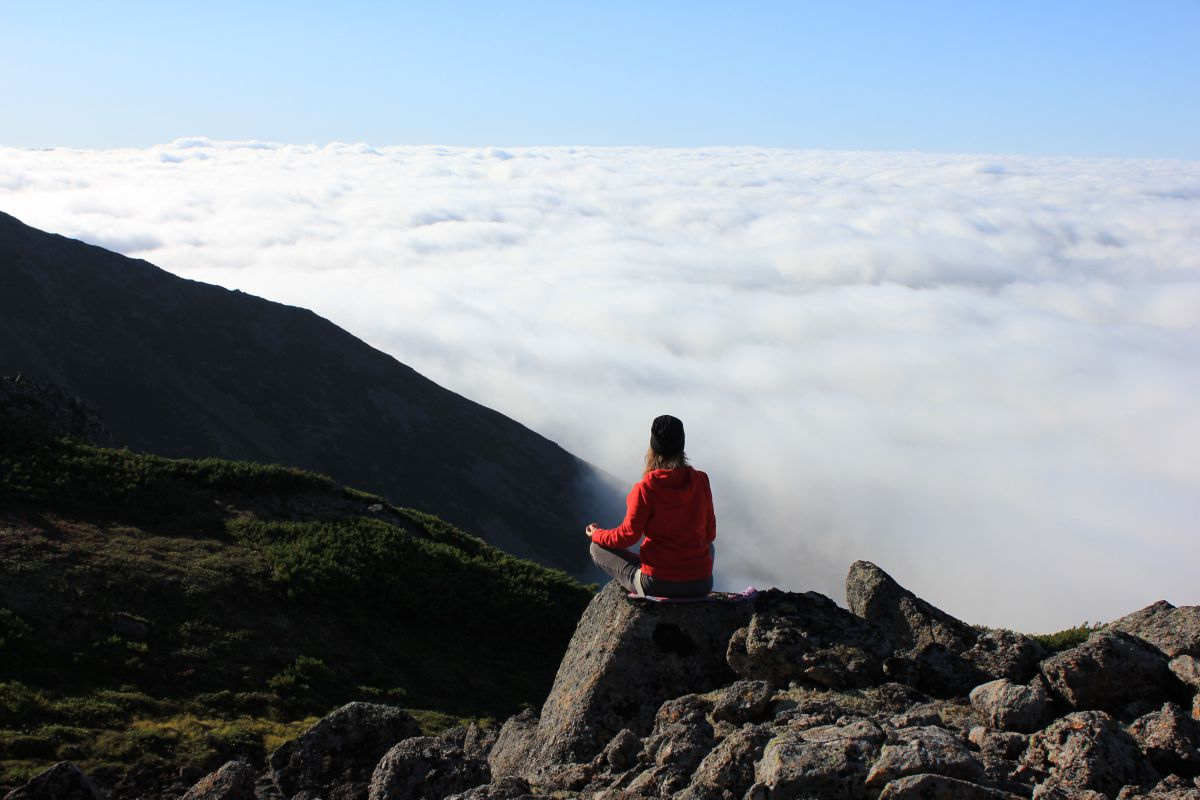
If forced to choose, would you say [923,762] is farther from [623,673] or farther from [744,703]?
[623,673]

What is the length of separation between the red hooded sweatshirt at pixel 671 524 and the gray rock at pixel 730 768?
329 cm

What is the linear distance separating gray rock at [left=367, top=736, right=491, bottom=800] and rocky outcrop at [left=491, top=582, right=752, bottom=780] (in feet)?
3.15

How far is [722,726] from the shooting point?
963 cm

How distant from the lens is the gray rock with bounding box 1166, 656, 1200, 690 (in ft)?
29.3

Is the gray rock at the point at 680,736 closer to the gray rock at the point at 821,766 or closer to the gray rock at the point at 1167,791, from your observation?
the gray rock at the point at 821,766

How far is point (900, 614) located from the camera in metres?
12.5

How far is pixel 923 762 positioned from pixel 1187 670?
3.70 metres

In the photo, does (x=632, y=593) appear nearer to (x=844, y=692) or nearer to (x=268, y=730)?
(x=844, y=692)

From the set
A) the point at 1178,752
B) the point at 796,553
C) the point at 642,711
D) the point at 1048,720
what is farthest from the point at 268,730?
the point at 796,553

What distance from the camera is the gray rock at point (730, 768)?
300 inches

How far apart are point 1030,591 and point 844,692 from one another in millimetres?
160795

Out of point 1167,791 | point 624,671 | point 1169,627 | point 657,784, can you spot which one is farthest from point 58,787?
point 1169,627

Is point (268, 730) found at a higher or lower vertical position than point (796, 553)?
higher

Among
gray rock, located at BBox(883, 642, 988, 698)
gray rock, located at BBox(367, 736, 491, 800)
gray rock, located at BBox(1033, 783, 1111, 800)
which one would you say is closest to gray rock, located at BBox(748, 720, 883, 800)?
gray rock, located at BBox(1033, 783, 1111, 800)
